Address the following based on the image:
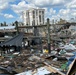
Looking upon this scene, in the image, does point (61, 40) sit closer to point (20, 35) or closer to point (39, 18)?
point (20, 35)

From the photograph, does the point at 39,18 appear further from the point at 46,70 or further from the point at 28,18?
the point at 46,70

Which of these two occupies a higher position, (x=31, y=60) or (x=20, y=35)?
(x=20, y=35)

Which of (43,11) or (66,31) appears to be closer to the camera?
(66,31)

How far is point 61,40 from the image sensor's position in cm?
2292

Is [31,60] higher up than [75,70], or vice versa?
[75,70]

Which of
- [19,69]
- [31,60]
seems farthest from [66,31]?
[19,69]

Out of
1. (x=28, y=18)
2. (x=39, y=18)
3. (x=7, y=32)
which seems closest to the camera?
(x=7, y=32)

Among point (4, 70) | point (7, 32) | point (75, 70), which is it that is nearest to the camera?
point (75, 70)

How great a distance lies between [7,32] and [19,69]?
17.1 m

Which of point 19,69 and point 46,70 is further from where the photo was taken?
point 19,69

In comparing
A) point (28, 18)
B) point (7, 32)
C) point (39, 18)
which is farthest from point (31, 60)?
point (28, 18)

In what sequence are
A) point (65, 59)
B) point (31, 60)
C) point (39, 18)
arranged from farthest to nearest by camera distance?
1. point (39, 18)
2. point (31, 60)
3. point (65, 59)

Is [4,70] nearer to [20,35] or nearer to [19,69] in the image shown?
[19,69]

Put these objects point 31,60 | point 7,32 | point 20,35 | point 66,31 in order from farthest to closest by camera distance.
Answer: point 66,31
point 7,32
point 20,35
point 31,60
